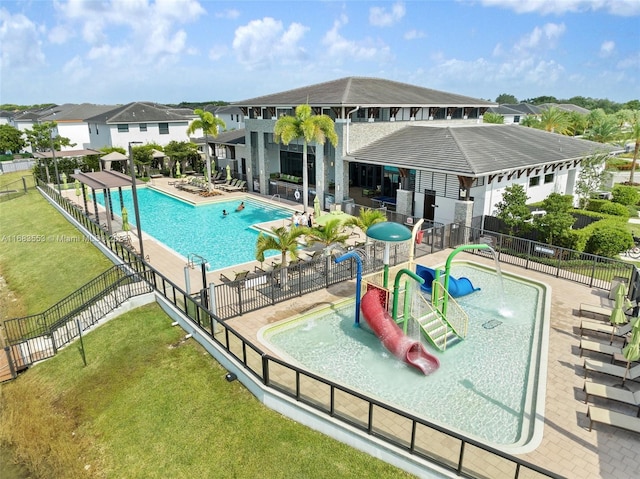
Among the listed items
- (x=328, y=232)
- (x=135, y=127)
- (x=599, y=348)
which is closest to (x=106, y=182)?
(x=328, y=232)

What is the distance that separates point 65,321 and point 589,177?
1265 inches

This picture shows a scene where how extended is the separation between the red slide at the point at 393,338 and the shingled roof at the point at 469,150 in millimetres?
10854

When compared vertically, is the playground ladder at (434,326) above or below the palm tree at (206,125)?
below

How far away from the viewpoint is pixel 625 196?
3197cm

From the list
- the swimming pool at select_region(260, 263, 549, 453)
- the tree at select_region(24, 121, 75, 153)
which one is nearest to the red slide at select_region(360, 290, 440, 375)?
the swimming pool at select_region(260, 263, 549, 453)

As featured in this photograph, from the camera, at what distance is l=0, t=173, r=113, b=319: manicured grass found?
2064 centimetres

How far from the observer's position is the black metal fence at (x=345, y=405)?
8008 mm

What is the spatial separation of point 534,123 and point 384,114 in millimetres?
31683

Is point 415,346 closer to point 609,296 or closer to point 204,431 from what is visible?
point 204,431

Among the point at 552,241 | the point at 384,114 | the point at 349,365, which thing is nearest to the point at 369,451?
the point at 349,365

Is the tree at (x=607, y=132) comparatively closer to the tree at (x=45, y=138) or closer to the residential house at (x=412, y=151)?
the residential house at (x=412, y=151)

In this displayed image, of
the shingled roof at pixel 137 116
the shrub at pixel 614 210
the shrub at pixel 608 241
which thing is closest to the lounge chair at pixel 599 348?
the shrub at pixel 608 241

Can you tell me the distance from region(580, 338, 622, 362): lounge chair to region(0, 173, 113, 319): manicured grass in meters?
20.7

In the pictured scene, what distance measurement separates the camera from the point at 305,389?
10633mm
